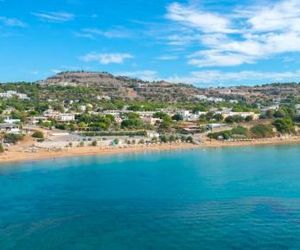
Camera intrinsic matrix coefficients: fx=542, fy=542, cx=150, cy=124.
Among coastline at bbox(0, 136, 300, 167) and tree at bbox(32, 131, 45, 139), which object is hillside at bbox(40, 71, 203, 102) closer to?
coastline at bbox(0, 136, 300, 167)

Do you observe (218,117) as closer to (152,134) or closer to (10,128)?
(152,134)

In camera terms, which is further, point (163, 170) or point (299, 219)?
point (163, 170)

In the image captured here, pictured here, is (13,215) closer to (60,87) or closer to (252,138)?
(252,138)

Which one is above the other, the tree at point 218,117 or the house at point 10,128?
the tree at point 218,117

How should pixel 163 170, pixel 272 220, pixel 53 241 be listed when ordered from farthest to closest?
pixel 163 170 < pixel 272 220 < pixel 53 241

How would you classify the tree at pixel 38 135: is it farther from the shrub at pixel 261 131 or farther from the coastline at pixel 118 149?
the shrub at pixel 261 131

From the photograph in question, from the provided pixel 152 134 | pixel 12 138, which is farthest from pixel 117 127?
pixel 12 138

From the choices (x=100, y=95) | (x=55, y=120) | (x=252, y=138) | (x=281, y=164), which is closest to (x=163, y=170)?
(x=281, y=164)

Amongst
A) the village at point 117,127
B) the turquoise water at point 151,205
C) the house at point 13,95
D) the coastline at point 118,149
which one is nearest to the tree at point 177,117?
the village at point 117,127
